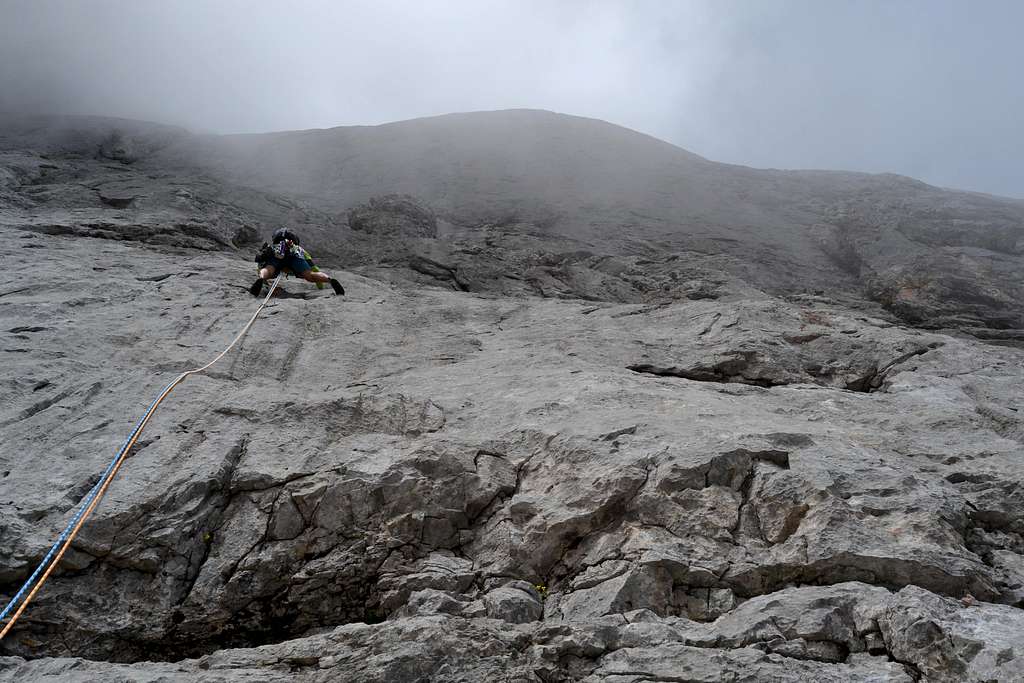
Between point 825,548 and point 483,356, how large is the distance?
4.93m

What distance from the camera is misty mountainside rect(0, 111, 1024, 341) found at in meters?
13.0

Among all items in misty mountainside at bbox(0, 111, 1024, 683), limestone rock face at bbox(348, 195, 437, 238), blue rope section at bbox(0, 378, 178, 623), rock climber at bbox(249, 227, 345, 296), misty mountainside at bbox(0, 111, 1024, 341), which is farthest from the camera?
limestone rock face at bbox(348, 195, 437, 238)

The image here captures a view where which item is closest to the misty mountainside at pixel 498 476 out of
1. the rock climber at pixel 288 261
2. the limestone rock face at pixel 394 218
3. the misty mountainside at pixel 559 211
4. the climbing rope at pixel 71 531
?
the climbing rope at pixel 71 531

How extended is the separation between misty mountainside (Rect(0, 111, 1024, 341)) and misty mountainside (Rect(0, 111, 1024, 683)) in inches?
17.8

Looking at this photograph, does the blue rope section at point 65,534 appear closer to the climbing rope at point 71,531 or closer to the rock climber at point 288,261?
the climbing rope at point 71,531

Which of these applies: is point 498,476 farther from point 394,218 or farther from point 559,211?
point 559,211

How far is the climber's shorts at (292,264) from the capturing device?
36.1 feet

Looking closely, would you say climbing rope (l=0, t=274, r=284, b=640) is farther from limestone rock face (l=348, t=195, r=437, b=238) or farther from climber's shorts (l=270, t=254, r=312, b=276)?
limestone rock face (l=348, t=195, r=437, b=238)

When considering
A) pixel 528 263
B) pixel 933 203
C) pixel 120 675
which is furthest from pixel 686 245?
pixel 120 675

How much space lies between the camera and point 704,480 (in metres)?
5.43

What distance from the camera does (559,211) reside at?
57.2 ft

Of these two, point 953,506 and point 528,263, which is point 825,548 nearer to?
point 953,506

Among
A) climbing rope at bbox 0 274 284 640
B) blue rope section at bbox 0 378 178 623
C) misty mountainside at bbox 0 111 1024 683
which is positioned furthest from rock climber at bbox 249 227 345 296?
blue rope section at bbox 0 378 178 623

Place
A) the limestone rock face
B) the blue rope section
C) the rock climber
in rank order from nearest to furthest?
the blue rope section, the rock climber, the limestone rock face
